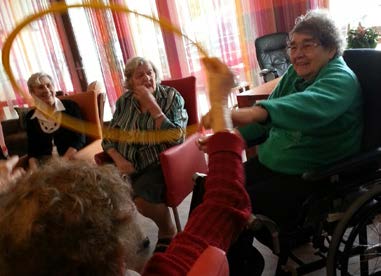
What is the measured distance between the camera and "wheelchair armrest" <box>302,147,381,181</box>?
4.15 feet

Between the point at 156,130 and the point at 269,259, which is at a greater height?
the point at 156,130

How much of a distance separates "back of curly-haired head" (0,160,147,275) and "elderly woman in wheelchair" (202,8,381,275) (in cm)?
73

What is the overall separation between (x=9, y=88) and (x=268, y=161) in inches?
160

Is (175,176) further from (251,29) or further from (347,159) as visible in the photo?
(251,29)

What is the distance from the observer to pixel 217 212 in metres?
0.74

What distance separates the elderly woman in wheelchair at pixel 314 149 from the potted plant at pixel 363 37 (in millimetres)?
1414

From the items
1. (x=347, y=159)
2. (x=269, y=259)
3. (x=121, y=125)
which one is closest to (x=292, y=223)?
(x=347, y=159)

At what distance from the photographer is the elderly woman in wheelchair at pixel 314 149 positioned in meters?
1.27

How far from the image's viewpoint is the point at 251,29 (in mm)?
3803

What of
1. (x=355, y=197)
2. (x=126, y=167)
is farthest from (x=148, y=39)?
(x=355, y=197)

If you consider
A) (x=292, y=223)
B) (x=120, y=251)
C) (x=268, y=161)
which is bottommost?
(x=292, y=223)

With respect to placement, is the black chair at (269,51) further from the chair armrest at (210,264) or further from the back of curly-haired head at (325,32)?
the chair armrest at (210,264)

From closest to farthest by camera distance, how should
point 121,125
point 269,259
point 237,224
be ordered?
point 237,224
point 269,259
point 121,125

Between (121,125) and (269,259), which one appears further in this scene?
(121,125)
